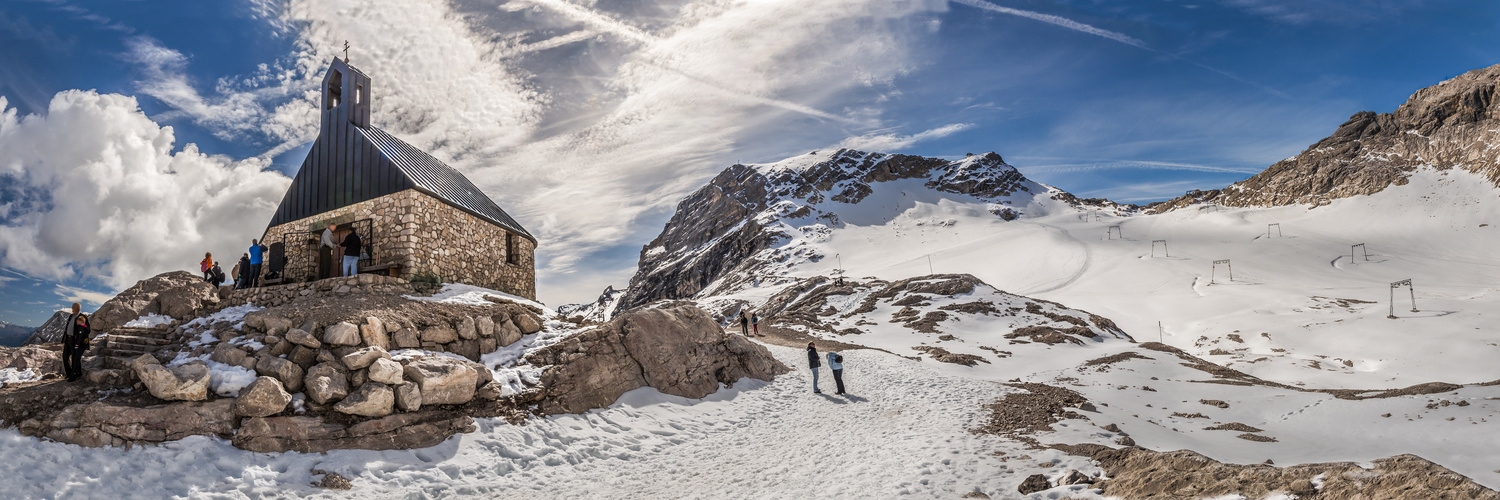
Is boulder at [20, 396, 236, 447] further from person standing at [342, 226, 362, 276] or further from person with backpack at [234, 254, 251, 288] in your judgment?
person with backpack at [234, 254, 251, 288]

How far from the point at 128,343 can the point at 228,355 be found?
4.23 meters

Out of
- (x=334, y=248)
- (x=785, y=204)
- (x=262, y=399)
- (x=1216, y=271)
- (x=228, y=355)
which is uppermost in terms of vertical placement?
(x=785, y=204)

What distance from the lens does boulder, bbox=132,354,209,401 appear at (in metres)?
10.4

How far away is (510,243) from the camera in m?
23.1

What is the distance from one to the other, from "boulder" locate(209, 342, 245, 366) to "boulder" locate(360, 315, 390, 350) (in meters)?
2.05

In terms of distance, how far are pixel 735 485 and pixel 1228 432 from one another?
1085 cm

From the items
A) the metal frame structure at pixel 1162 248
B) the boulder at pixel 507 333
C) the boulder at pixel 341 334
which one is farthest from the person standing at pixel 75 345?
the metal frame structure at pixel 1162 248

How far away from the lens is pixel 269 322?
507 inches

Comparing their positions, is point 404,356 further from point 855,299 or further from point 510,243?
point 855,299

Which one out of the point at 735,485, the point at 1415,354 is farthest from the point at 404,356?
the point at 1415,354

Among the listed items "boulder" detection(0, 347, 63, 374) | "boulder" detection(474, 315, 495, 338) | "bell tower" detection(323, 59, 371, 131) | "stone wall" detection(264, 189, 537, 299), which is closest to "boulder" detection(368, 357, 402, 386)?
"boulder" detection(474, 315, 495, 338)

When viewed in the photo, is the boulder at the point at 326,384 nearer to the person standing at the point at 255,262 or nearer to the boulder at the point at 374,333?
the boulder at the point at 374,333

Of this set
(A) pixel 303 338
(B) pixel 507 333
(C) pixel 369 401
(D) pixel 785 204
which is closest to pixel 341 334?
(A) pixel 303 338

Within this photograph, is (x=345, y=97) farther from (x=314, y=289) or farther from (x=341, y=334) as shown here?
(x=341, y=334)
